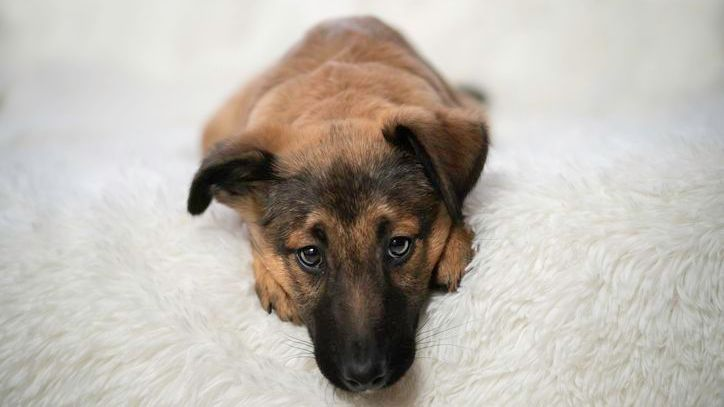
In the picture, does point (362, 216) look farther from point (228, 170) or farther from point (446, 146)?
point (228, 170)

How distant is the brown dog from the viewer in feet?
6.01

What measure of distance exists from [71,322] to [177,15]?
156 inches

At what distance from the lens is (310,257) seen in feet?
6.73

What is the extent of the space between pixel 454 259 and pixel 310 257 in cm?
51

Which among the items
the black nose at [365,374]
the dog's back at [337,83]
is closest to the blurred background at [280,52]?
the dog's back at [337,83]

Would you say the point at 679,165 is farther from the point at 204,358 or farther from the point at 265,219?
the point at 204,358

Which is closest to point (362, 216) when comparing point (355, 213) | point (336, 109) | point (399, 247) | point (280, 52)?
point (355, 213)

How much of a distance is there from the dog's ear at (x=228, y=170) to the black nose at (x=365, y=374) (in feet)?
2.64

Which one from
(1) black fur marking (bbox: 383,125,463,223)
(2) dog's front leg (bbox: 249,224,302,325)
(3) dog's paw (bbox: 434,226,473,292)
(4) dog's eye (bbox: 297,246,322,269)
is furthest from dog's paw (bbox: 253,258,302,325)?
(1) black fur marking (bbox: 383,125,463,223)

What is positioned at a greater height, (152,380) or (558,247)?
(558,247)

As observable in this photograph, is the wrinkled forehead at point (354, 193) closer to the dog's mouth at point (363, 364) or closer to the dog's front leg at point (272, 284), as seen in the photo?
the dog's front leg at point (272, 284)

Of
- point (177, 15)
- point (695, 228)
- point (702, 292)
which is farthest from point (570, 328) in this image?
point (177, 15)

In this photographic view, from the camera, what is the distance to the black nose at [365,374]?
1701 millimetres

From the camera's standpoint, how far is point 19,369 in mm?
1917
